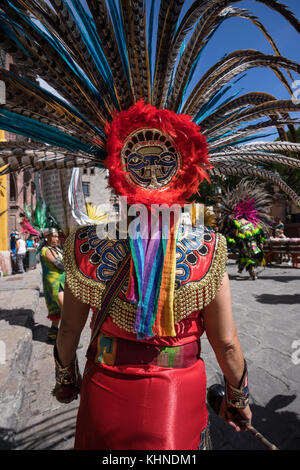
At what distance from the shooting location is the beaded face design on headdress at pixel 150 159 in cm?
124

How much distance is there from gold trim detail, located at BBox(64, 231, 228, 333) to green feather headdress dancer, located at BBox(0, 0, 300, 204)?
1.76 ft

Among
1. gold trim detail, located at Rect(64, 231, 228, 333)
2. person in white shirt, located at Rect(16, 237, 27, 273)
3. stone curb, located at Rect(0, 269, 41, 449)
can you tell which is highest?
gold trim detail, located at Rect(64, 231, 228, 333)

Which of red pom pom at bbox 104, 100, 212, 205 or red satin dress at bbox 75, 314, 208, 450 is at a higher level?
red pom pom at bbox 104, 100, 212, 205

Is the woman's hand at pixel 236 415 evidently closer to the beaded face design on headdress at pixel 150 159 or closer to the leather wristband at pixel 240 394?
the leather wristband at pixel 240 394

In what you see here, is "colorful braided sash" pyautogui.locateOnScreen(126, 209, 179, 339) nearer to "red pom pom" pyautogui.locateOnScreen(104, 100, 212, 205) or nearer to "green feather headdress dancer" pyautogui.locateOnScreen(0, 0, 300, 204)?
"red pom pom" pyautogui.locateOnScreen(104, 100, 212, 205)

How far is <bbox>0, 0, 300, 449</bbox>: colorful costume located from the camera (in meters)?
1.14

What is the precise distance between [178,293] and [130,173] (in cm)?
58

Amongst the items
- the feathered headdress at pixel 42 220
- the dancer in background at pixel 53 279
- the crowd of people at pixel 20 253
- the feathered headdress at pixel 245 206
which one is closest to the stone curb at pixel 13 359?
the dancer in background at pixel 53 279

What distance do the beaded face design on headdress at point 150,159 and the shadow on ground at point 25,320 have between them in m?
4.06

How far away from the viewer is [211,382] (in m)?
3.02

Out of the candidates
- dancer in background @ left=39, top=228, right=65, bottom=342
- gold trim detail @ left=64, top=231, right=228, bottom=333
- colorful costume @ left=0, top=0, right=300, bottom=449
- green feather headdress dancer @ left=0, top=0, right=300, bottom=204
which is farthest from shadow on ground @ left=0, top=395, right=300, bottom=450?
green feather headdress dancer @ left=0, top=0, right=300, bottom=204

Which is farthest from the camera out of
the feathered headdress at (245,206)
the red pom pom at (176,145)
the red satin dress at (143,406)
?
the feathered headdress at (245,206)

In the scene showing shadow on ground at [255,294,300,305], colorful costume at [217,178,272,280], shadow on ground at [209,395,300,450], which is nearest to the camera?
shadow on ground at [209,395,300,450]

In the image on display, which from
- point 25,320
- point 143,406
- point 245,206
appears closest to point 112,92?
point 143,406
